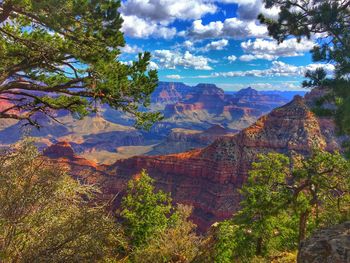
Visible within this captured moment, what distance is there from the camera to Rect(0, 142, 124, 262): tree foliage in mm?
11484

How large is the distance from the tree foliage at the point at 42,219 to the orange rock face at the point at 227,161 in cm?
9578

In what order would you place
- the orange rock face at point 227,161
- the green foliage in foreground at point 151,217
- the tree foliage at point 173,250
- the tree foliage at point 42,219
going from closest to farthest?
the tree foliage at point 42,219 → the green foliage in foreground at point 151,217 → the tree foliage at point 173,250 → the orange rock face at point 227,161

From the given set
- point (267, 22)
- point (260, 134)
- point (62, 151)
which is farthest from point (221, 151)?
point (267, 22)

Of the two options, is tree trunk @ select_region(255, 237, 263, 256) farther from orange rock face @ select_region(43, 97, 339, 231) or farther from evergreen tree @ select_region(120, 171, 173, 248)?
orange rock face @ select_region(43, 97, 339, 231)

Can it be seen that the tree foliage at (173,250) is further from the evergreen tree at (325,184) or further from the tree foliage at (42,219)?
the tree foliage at (42,219)

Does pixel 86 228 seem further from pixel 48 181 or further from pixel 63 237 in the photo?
pixel 48 181

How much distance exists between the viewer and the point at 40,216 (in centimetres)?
1212

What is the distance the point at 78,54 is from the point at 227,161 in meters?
108

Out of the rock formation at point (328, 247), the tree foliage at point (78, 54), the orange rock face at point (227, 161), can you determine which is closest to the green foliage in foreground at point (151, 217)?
the tree foliage at point (78, 54)

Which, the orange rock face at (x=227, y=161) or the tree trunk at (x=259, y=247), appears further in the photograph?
the orange rock face at (x=227, y=161)

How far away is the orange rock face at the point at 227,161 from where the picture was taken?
113m

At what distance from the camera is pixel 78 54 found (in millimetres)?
13500

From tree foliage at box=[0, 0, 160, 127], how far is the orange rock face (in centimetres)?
9540

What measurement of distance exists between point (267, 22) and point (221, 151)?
108 meters
